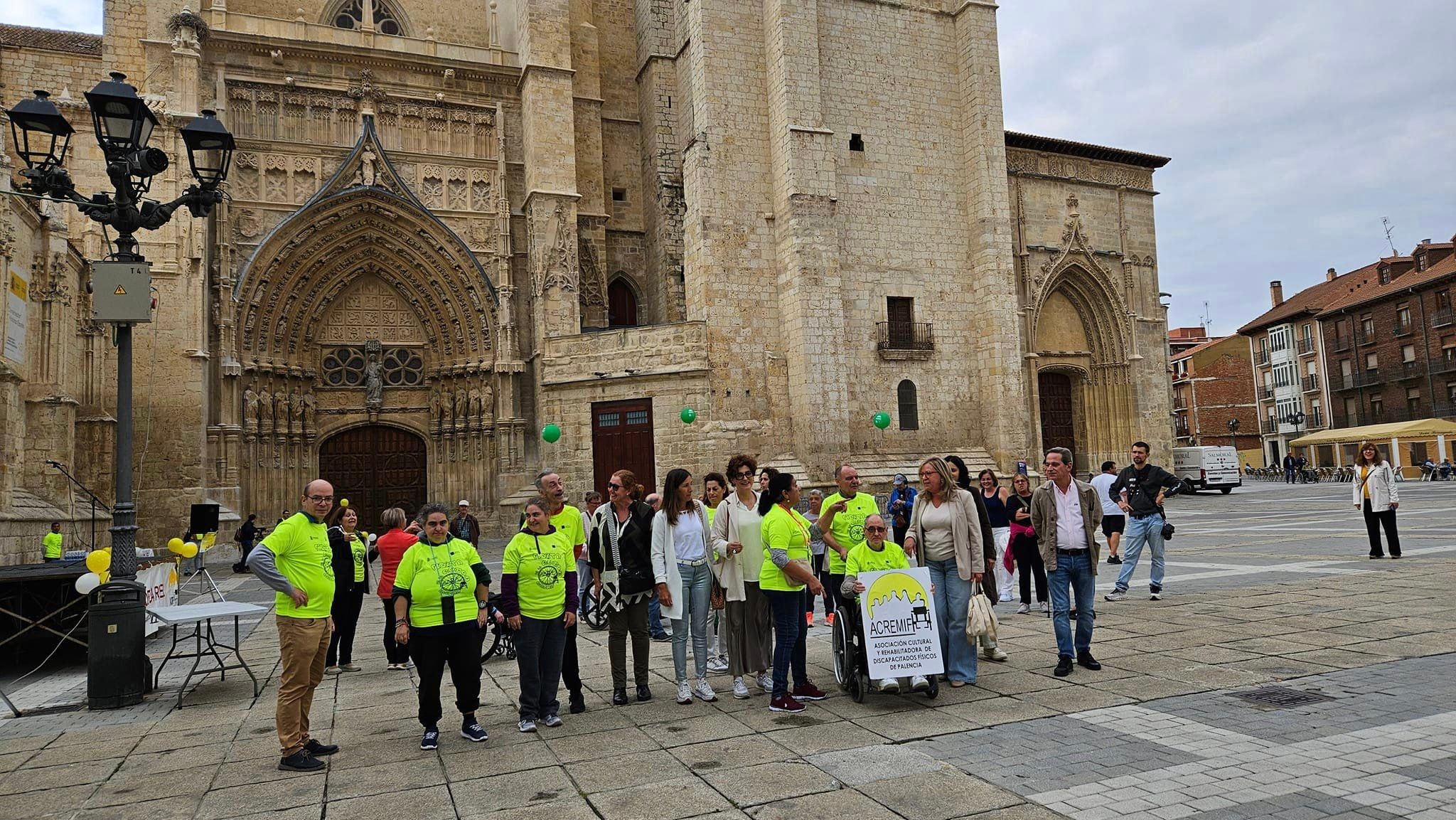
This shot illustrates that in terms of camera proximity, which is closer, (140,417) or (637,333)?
(140,417)

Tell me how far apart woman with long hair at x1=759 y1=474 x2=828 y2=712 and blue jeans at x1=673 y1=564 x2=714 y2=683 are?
1.69ft

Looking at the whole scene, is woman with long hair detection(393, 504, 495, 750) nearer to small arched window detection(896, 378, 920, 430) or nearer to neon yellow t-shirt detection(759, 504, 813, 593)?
neon yellow t-shirt detection(759, 504, 813, 593)

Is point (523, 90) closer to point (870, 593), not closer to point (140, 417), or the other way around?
point (140, 417)

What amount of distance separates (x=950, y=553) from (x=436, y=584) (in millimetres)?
3536

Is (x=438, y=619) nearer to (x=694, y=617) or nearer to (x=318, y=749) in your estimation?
(x=318, y=749)

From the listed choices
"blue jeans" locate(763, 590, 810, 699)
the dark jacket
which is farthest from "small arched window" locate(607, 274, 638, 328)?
"blue jeans" locate(763, 590, 810, 699)

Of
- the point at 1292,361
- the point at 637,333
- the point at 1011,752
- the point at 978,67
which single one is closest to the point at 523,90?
the point at 637,333

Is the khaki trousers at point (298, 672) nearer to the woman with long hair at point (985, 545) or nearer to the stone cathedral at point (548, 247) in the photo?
the woman with long hair at point (985, 545)

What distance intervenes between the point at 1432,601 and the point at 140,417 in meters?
22.8

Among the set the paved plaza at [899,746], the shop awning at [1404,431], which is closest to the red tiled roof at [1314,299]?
the shop awning at [1404,431]

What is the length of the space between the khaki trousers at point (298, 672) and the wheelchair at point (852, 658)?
11.1ft

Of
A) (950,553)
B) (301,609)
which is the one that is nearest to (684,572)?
(950,553)

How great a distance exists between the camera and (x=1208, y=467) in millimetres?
32156

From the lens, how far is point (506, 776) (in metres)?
4.68
